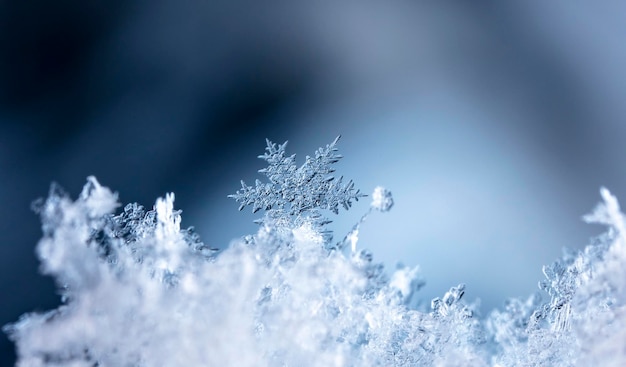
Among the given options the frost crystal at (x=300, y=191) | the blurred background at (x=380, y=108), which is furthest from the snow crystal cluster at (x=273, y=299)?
the blurred background at (x=380, y=108)

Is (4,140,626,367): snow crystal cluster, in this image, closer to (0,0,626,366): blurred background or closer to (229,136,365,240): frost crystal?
(229,136,365,240): frost crystal

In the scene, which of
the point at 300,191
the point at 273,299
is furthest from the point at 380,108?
the point at 273,299

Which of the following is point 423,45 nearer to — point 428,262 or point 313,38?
point 313,38

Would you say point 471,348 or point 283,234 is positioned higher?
point 283,234

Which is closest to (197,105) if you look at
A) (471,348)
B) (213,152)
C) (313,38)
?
(213,152)

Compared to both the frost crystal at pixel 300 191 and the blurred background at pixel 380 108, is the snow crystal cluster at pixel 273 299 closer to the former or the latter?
the frost crystal at pixel 300 191

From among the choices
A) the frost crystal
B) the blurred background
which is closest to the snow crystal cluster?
the frost crystal
